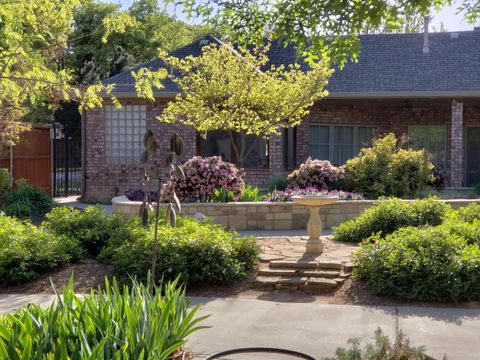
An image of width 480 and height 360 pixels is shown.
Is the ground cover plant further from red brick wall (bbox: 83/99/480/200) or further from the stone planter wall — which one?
the stone planter wall

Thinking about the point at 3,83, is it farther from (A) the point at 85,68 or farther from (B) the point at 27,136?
(A) the point at 85,68

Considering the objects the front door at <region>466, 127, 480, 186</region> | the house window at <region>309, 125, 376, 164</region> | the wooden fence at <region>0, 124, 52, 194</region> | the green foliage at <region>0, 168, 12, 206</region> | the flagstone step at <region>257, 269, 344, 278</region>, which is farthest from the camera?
the front door at <region>466, 127, 480, 186</region>

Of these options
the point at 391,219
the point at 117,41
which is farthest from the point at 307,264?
the point at 117,41

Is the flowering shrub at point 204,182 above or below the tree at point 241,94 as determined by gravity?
below

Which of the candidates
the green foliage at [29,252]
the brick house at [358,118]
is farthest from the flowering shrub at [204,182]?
the brick house at [358,118]

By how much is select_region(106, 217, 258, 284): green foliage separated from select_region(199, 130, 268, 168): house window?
10.1 meters

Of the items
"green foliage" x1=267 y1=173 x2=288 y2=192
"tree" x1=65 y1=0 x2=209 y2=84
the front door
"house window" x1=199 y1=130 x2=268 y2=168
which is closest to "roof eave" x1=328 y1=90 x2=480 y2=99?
"house window" x1=199 y1=130 x2=268 y2=168

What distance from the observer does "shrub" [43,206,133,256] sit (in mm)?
9234

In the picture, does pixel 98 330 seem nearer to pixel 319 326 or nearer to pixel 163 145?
pixel 319 326

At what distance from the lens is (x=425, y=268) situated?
705 centimetres

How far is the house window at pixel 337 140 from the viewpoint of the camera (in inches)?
774

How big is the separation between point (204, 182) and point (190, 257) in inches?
195

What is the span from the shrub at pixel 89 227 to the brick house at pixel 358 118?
7.15m

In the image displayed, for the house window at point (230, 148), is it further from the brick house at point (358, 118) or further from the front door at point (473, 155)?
the front door at point (473, 155)
